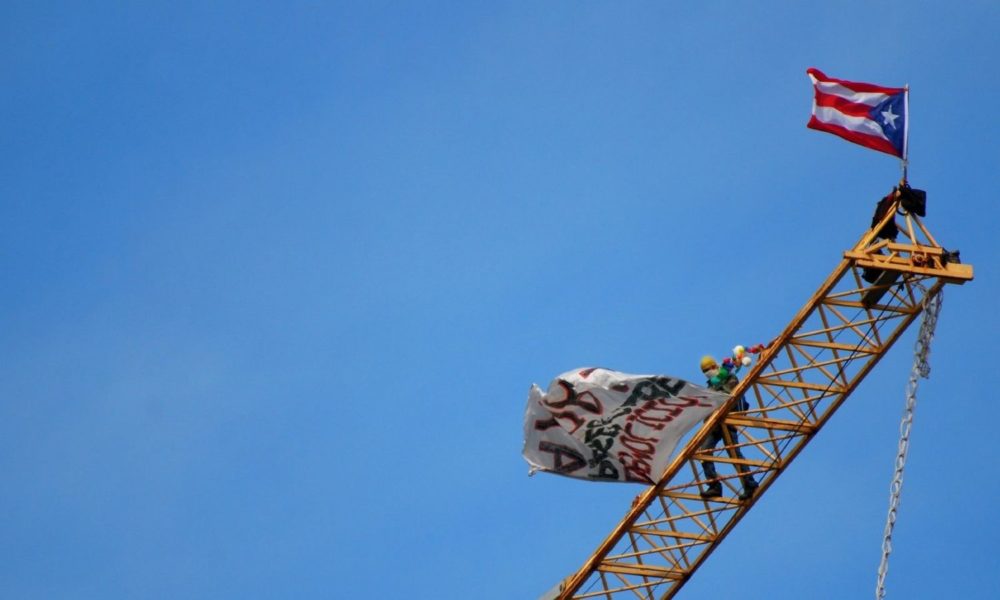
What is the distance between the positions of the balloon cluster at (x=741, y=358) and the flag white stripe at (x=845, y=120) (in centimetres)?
521

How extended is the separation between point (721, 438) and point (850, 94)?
320 inches

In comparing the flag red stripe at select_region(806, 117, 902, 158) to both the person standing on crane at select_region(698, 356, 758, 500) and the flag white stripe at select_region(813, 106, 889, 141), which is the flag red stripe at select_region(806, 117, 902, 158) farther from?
the person standing on crane at select_region(698, 356, 758, 500)

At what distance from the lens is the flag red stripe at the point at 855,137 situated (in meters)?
46.2

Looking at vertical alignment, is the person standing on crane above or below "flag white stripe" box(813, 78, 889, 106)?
below

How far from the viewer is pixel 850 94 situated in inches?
1832

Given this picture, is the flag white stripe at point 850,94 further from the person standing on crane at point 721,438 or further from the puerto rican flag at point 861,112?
the person standing on crane at point 721,438

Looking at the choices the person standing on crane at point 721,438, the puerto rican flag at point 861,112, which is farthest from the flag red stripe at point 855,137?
the person standing on crane at point 721,438

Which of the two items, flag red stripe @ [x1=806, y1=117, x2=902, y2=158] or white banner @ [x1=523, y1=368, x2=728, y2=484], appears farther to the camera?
flag red stripe @ [x1=806, y1=117, x2=902, y2=158]

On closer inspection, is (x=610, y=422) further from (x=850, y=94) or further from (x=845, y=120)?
(x=850, y=94)

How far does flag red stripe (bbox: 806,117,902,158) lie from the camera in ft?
152

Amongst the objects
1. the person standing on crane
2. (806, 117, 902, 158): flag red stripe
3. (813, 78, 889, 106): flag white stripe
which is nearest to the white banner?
the person standing on crane

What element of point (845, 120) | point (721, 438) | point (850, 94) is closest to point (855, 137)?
point (845, 120)

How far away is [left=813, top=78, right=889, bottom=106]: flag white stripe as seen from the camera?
152 ft

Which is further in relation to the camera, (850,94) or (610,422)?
(850,94)
